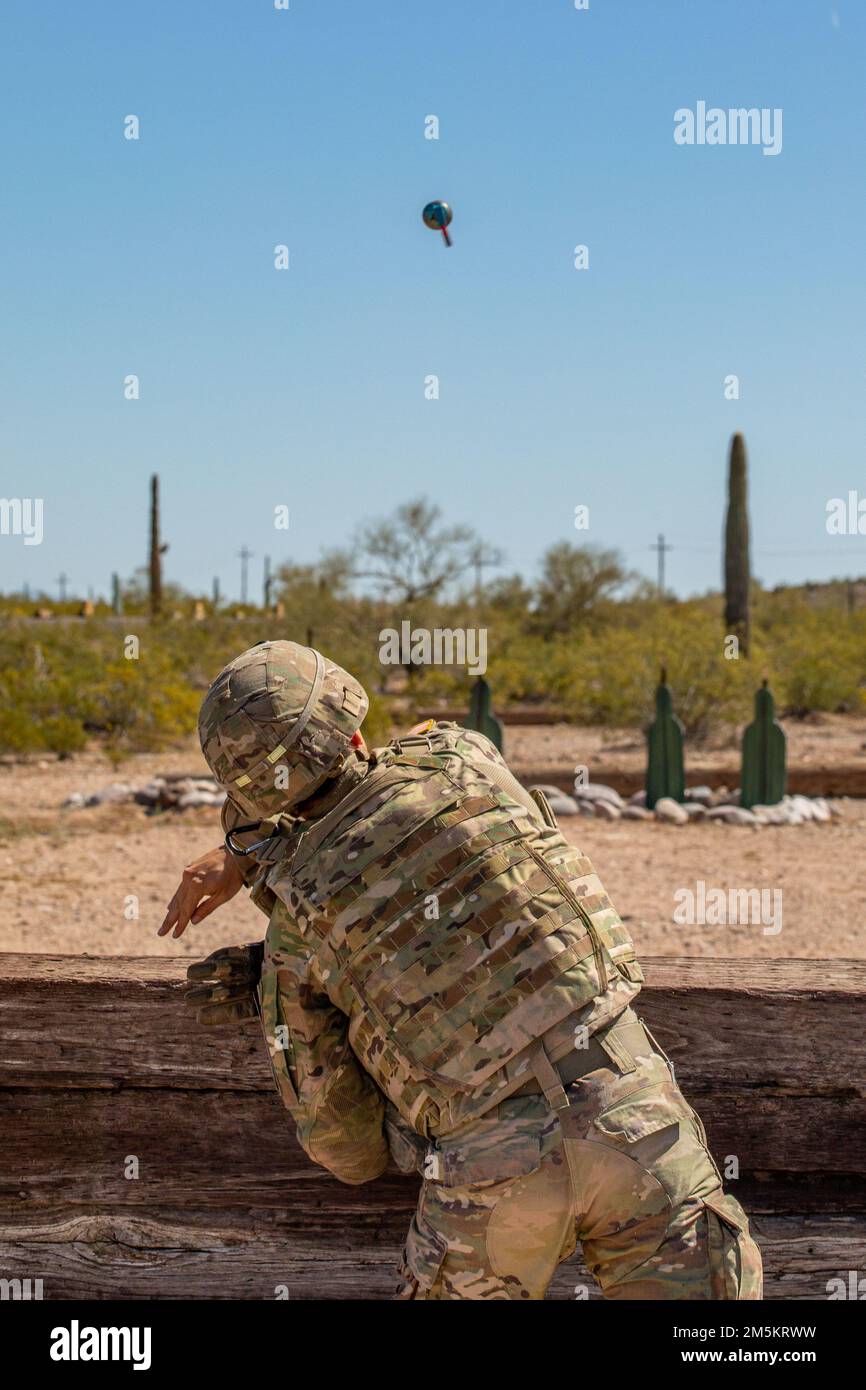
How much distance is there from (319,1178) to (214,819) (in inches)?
285

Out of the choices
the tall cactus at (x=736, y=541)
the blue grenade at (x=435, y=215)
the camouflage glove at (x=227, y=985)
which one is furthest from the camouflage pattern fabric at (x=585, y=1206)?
the tall cactus at (x=736, y=541)

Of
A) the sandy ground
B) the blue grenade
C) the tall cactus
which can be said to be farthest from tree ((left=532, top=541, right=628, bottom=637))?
the blue grenade

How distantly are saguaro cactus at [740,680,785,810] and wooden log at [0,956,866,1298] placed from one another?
7444 mm

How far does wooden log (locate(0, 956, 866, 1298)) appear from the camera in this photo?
2141 mm

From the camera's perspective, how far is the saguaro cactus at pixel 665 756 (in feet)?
31.5

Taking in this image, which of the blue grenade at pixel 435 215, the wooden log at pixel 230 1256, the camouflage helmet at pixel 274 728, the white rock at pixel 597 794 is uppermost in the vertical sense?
the blue grenade at pixel 435 215

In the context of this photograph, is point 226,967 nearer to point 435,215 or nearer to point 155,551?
point 435,215

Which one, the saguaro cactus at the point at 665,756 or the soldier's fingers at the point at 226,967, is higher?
the soldier's fingers at the point at 226,967

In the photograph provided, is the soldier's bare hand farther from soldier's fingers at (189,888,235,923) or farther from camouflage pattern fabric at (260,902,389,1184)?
camouflage pattern fabric at (260,902,389,1184)

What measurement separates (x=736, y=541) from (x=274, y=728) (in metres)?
19.0

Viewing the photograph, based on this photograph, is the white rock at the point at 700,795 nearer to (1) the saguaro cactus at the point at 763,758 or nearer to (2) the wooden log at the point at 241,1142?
(1) the saguaro cactus at the point at 763,758

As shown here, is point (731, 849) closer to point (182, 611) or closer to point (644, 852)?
point (644, 852)

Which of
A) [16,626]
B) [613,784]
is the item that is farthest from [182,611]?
[613,784]

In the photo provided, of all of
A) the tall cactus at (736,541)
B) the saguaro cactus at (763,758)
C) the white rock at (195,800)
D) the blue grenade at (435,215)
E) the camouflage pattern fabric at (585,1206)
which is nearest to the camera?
the camouflage pattern fabric at (585,1206)
